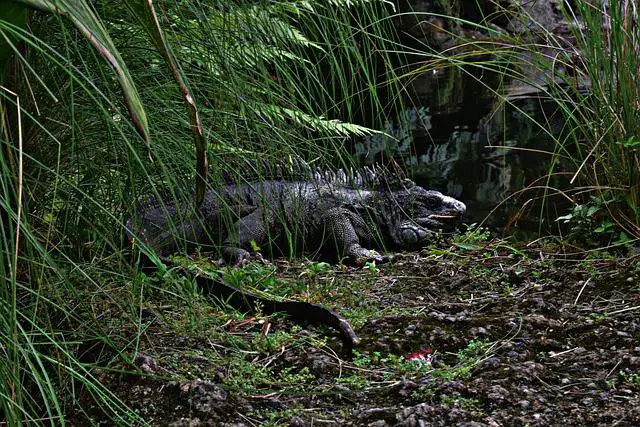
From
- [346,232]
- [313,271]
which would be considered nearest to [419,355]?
[313,271]

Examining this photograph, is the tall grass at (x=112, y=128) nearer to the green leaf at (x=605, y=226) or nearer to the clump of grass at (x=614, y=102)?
the clump of grass at (x=614, y=102)

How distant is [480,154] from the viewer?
24.1 ft

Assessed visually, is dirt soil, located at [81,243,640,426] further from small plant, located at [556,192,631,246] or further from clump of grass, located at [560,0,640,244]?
clump of grass, located at [560,0,640,244]

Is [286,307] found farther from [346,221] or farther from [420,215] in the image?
[420,215]

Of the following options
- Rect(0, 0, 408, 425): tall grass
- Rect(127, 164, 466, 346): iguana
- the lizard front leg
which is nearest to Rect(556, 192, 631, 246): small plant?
Rect(127, 164, 466, 346): iguana

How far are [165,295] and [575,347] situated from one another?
1150 millimetres

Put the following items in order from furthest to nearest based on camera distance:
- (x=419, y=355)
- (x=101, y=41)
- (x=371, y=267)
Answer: (x=371, y=267), (x=419, y=355), (x=101, y=41)

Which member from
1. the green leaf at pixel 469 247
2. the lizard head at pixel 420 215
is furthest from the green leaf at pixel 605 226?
the lizard head at pixel 420 215

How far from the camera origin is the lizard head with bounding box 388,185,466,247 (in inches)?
181

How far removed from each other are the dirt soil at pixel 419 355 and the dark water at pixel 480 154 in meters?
0.89

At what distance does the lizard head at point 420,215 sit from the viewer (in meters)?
4.59

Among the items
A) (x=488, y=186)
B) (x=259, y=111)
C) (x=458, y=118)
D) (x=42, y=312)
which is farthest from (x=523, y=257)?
(x=458, y=118)

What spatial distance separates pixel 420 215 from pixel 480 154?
2.75 metres

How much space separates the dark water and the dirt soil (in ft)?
2.91
